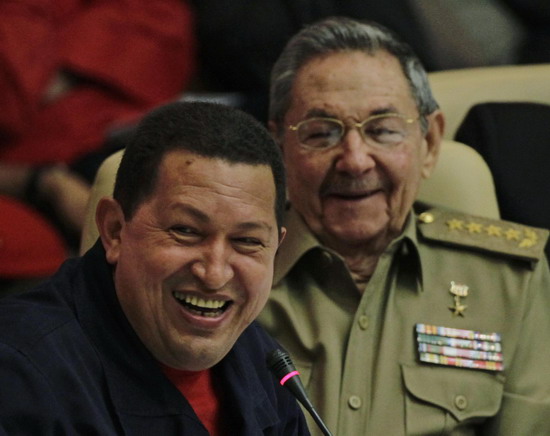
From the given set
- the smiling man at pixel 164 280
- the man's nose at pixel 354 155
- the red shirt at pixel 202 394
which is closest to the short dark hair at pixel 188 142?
the smiling man at pixel 164 280

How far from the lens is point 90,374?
147 centimetres

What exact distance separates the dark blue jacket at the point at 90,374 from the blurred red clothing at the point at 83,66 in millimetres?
1360

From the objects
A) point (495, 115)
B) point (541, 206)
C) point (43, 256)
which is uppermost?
point (495, 115)

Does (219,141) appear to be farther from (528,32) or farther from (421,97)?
(528,32)

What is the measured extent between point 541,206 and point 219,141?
1145 millimetres

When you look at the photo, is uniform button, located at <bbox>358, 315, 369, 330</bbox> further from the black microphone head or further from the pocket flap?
the black microphone head

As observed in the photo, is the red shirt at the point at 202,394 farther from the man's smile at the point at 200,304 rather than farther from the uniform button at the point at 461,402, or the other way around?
the uniform button at the point at 461,402

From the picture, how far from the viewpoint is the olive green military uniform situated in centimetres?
203

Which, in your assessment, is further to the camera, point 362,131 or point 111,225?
point 362,131

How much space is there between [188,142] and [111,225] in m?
0.16

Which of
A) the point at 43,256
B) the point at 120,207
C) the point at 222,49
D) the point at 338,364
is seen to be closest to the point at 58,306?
the point at 120,207

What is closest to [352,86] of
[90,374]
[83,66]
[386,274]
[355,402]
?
[386,274]

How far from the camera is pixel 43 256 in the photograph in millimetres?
2670

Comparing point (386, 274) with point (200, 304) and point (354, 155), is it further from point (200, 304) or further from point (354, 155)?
point (200, 304)
